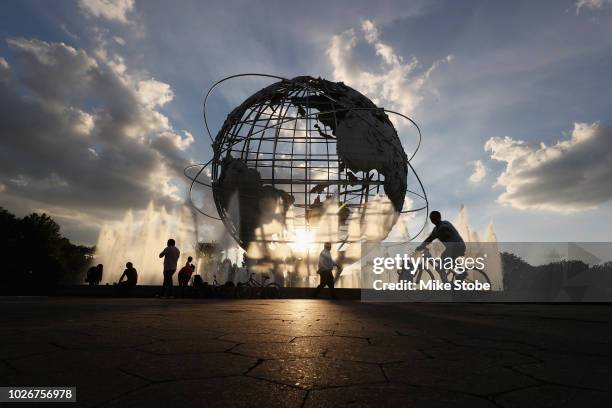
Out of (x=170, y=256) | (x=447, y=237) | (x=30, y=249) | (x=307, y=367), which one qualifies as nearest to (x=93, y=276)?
(x=170, y=256)

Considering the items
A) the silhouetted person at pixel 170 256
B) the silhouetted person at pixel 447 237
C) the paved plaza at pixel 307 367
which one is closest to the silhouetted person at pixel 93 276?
the silhouetted person at pixel 170 256

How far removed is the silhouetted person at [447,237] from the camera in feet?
26.4

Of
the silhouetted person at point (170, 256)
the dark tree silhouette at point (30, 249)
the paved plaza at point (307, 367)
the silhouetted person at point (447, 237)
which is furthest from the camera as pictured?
the dark tree silhouette at point (30, 249)

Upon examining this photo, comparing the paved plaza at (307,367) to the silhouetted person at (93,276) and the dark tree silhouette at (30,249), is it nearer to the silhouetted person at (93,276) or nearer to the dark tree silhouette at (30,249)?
the silhouetted person at (93,276)

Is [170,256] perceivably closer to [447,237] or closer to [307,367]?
[447,237]

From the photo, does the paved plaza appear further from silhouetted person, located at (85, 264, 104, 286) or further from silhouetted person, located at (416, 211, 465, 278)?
silhouetted person, located at (85, 264, 104, 286)

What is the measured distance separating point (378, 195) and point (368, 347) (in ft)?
46.5

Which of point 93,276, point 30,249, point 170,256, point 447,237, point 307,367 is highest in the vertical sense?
point 30,249

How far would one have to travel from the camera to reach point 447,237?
809cm

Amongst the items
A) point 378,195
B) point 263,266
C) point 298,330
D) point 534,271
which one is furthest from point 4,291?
point 534,271

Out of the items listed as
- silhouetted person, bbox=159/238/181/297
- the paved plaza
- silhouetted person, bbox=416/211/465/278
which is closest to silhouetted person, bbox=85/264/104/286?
silhouetted person, bbox=159/238/181/297

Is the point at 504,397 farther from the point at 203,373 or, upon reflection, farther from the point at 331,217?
the point at 331,217

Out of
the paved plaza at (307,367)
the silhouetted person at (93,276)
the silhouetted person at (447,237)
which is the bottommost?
the paved plaza at (307,367)

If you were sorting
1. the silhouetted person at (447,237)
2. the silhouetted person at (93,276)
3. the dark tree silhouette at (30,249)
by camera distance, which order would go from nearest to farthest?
1. the silhouetted person at (447,237)
2. the silhouetted person at (93,276)
3. the dark tree silhouette at (30,249)
